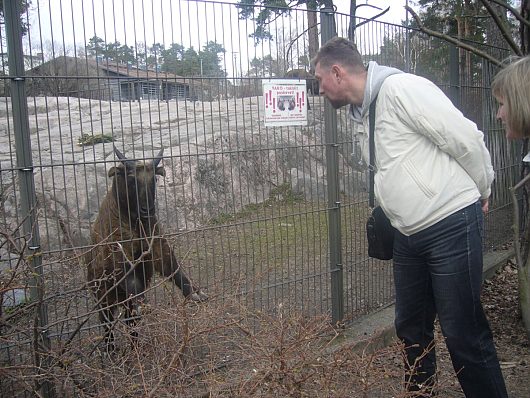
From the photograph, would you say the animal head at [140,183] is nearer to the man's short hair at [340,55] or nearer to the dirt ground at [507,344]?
the man's short hair at [340,55]

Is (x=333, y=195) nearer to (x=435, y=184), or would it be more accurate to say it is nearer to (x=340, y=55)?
(x=340, y=55)

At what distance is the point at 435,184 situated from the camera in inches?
→ 117

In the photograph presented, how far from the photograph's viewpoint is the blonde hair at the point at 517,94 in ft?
8.20

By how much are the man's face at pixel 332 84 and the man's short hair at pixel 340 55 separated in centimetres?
3

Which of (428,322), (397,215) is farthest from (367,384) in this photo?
(428,322)

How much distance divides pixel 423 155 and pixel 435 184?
0.56 feet

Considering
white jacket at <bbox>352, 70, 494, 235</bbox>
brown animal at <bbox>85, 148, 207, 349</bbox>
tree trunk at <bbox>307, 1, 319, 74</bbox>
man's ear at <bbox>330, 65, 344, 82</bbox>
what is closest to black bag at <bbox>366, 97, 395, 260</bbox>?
white jacket at <bbox>352, 70, 494, 235</bbox>

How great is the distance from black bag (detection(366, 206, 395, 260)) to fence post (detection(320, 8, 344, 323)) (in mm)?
1578

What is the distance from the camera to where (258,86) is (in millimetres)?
4621

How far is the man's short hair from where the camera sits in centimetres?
322

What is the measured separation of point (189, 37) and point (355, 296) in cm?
309

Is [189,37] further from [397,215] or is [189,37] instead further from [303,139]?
[397,215]

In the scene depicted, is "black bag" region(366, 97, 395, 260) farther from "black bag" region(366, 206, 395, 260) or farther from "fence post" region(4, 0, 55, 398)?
"fence post" region(4, 0, 55, 398)

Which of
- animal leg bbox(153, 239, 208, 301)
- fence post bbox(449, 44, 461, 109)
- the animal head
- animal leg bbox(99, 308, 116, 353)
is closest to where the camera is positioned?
animal leg bbox(99, 308, 116, 353)
